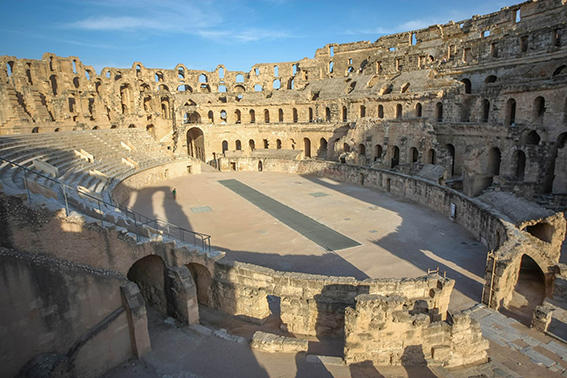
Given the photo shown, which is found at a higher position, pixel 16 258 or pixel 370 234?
pixel 16 258

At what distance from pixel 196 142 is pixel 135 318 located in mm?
34153

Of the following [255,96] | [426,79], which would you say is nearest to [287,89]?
[255,96]

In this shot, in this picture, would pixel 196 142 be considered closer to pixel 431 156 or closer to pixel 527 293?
pixel 431 156

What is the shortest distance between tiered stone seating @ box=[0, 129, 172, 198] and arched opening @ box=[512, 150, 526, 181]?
2295cm

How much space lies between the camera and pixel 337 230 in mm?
16078

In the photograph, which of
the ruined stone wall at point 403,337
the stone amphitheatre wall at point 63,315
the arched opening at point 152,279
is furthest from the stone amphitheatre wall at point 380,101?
the stone amphitheatre wall at point 63,315

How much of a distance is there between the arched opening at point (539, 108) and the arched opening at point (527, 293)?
510 inches

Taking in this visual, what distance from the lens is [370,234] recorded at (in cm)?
1555

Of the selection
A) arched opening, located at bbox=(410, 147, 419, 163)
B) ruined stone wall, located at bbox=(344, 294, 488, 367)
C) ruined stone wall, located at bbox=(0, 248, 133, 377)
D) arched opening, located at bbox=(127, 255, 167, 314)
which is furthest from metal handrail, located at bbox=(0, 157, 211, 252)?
arched opening, located at bbox=(410, 147, 419, 163)

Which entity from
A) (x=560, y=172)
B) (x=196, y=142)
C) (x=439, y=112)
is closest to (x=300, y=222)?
(x=560, y=172)

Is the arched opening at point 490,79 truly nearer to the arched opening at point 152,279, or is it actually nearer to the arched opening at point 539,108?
the arched opening at point 539,108

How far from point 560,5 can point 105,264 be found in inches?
1427

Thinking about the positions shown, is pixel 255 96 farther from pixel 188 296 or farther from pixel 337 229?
pixel 188 296

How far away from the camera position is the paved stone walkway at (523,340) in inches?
318
